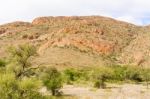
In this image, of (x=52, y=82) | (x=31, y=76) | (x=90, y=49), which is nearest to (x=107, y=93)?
(x=52, y=82)

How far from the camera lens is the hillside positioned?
13475 centimetres

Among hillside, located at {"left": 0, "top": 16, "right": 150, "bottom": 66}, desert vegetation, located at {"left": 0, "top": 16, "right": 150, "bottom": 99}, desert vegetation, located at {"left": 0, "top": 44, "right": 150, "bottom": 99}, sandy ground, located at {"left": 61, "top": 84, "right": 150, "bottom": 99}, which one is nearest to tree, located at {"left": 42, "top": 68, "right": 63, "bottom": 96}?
desert vegetation, located at {"left": 0, "top": 44, "right": 150, "bottom": 99}

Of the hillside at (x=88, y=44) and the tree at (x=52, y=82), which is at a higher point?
the tree at (x=52, y=82)

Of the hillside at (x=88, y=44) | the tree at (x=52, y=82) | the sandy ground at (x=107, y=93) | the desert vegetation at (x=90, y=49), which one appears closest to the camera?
the sandy ground at (x=107, y=93)

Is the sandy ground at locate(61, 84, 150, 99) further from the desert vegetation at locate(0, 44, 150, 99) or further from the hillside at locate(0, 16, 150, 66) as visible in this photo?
the hillside at locate(0, 16, 150, 66)

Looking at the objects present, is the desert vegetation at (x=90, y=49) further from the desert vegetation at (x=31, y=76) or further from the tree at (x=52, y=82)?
the tree at (x=52, y=82)

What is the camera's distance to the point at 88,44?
5984 inches

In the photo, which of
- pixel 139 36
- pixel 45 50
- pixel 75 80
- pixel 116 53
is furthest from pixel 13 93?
pixel 139 36

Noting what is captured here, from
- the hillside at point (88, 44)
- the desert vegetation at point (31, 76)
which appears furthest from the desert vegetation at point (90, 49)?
the desert vegetation at point (31, 76)

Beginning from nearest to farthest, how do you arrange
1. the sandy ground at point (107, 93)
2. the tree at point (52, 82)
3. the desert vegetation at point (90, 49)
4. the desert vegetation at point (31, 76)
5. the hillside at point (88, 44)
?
the desert vegetation at point (31, 76)
the sandy ground at point (107, 93)
the tree at point (52, 82)
the desert vegetation at point (90, 49)
the hillside at point (88, 44)

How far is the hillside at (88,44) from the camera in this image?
134750mm

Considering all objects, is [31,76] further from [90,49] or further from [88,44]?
[88,44]

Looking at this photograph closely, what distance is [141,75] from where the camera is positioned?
10638 cm

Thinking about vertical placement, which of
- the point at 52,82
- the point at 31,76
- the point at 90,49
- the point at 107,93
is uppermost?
the point at 31,76
